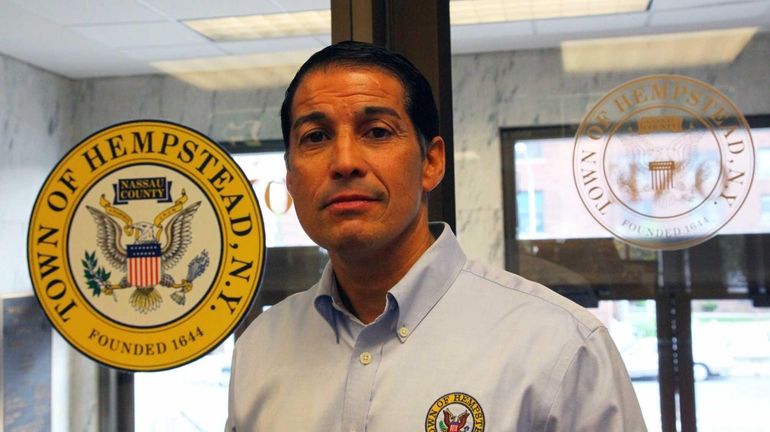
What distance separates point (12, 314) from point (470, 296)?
1.17 meters

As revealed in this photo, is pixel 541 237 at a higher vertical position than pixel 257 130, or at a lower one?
lower

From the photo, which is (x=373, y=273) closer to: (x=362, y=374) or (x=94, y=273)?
(x=362, y=374)

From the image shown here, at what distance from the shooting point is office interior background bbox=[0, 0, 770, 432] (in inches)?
62.6

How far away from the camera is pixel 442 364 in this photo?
119cm

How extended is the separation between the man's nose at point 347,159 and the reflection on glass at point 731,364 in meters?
0.81

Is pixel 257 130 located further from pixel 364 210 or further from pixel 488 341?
pixel 488 341

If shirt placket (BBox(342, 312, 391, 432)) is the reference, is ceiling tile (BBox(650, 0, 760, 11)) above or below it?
above

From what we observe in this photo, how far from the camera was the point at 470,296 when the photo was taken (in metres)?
1.27

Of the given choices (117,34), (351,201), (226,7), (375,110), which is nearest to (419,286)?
(351,201)

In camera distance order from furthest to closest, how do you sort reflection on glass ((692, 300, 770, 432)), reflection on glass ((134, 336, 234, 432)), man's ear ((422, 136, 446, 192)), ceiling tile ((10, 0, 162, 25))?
ceiling tile ((10, 0, 162, 25)) → reflection on glass ((134, 336, 234, 432)) → reflection on glass ((692, 300, 770, 432)) → man's ear ((422, 136, 446, 192))

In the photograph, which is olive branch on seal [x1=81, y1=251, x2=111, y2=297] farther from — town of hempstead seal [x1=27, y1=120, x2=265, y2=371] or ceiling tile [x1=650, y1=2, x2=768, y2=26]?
ceiling tile [x1=650, y1=2, x2=768, y2=26]

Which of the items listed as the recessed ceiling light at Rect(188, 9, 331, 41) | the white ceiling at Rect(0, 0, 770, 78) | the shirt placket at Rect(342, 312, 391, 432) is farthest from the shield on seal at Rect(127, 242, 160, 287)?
the shirt placket at Rect(342, 312, 391, 432)

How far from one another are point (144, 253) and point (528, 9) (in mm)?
1049

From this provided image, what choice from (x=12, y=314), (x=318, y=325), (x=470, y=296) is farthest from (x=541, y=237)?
(x=12, y=314)
